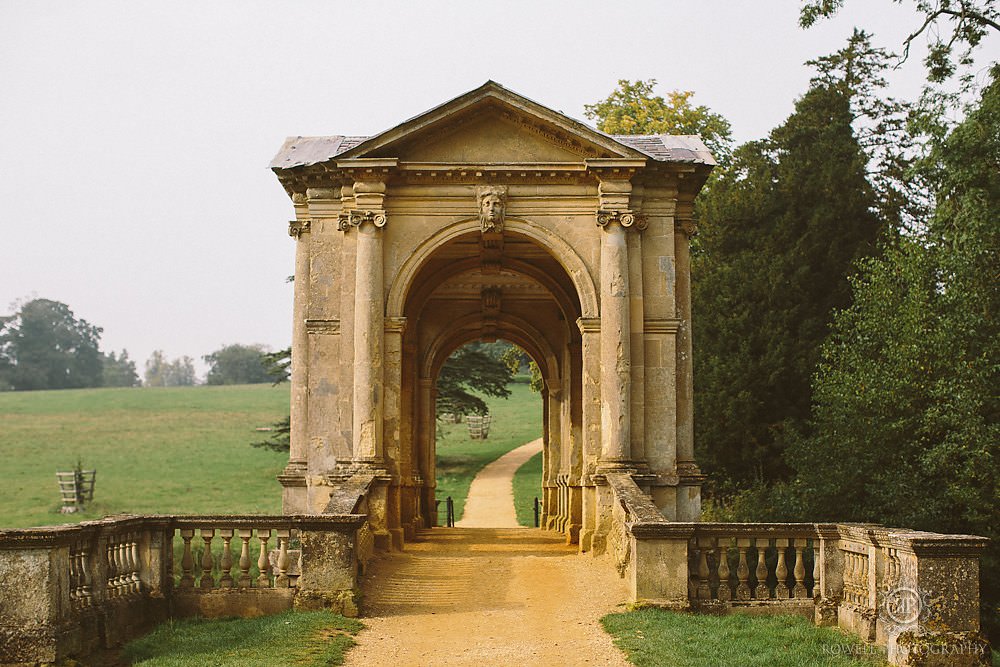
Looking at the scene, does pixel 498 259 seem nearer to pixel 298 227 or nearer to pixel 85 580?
pixel 298 227

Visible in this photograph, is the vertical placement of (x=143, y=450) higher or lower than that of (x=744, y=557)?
higher

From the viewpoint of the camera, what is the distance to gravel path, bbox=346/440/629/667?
10.9 metres

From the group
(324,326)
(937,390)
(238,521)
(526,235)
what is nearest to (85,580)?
(238,521)

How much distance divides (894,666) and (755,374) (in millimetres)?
18835

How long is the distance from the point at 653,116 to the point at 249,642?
25.1 meters

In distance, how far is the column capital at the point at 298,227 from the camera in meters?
18.7

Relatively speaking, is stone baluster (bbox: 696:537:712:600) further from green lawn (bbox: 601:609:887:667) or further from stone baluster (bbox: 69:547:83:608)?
stone baluster (bbox: 69:547:83:608)

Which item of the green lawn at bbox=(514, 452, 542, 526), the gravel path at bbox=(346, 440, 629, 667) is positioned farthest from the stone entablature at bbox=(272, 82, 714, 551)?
the green lawn at bbox=(514, 452, 542, 526)

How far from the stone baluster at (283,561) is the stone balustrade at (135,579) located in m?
0.01

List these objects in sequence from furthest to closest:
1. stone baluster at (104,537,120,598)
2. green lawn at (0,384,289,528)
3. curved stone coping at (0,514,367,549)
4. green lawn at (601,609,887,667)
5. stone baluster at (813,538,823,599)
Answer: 1. green lawn at (0,384,289,528)
2. stone baluster at (813,538,823,599)
3. curved stone coping at (0,514,367,549)
4. stone baluster at (104,537,120,598)
5. green lawn at (601,609,887,667)

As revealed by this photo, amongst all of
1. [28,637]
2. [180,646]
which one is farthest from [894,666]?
[28,637]

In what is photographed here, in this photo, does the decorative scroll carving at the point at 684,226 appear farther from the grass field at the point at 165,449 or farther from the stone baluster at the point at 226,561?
the grass field at the point at 165,449

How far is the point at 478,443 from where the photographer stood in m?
49.8

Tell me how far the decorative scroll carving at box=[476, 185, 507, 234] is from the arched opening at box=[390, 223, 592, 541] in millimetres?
2681
